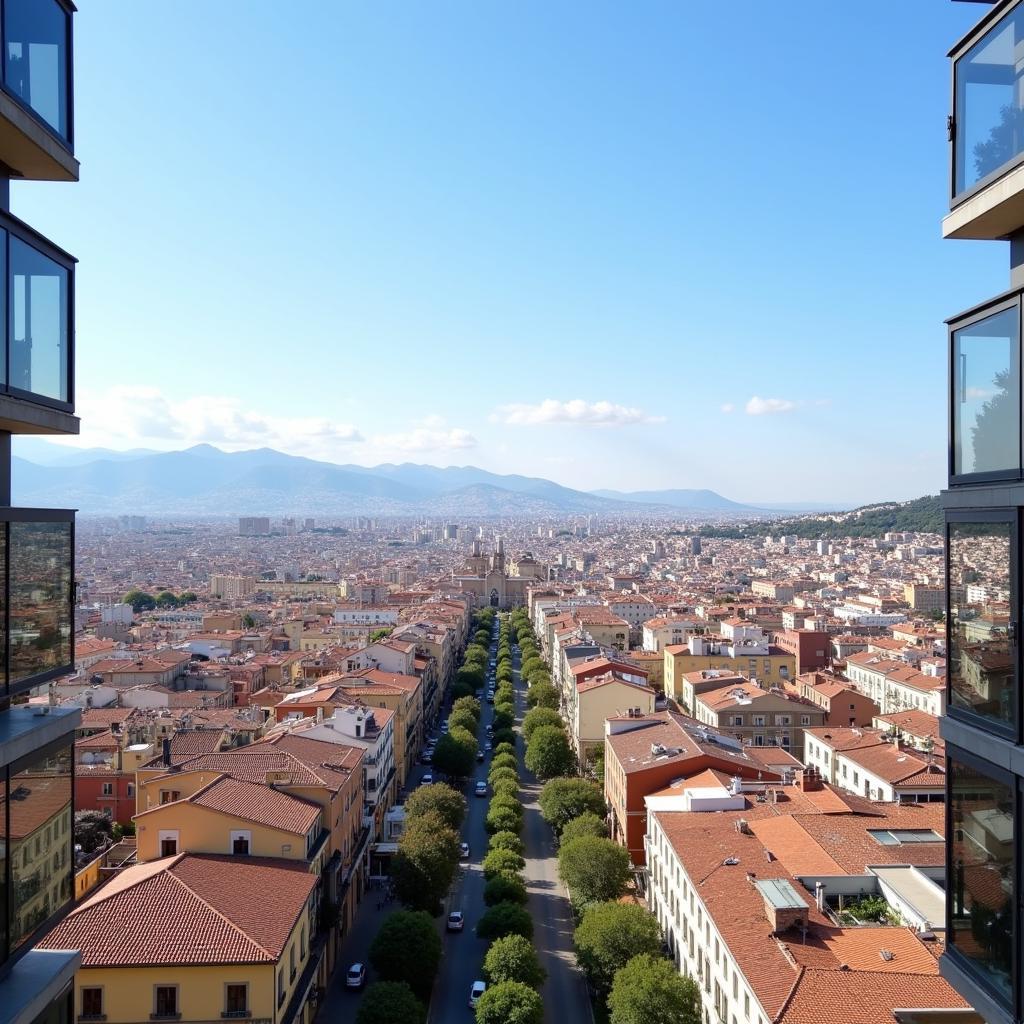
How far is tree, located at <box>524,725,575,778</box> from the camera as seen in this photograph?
39000mm

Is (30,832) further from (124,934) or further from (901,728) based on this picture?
(901,728)

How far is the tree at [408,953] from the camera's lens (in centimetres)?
2131

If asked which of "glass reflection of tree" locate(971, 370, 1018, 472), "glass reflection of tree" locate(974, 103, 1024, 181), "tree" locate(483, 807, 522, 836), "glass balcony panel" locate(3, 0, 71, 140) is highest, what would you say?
"glass balcony panel" locate(3, 0, 71, 140)

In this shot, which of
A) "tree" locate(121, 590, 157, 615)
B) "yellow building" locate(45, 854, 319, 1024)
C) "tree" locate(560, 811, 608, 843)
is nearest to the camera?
"yellow building" locate(45, 854, 319, 1024)

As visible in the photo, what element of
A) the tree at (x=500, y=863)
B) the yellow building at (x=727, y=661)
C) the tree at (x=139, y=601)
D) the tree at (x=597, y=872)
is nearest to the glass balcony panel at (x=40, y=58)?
the tree at (x=597, y=872)

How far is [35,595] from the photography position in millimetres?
5922

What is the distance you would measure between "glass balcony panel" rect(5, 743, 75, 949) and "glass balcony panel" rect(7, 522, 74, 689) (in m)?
0.61

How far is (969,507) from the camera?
17.8 ft

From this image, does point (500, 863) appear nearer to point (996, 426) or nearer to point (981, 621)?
point (981, 621)

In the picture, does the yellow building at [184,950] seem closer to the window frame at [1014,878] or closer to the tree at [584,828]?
the tree at [584,828]

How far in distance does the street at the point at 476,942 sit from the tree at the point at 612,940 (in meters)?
1.48

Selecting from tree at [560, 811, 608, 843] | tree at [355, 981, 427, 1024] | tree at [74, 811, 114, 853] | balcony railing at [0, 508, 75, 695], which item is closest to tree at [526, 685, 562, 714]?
tree at [560, 811, 608, 843]

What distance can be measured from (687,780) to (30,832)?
25650mm

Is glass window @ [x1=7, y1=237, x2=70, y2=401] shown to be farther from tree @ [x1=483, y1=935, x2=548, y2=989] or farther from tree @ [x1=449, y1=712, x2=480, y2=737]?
tree @ [x1=449, y1=712, x2=480, y2=737]
